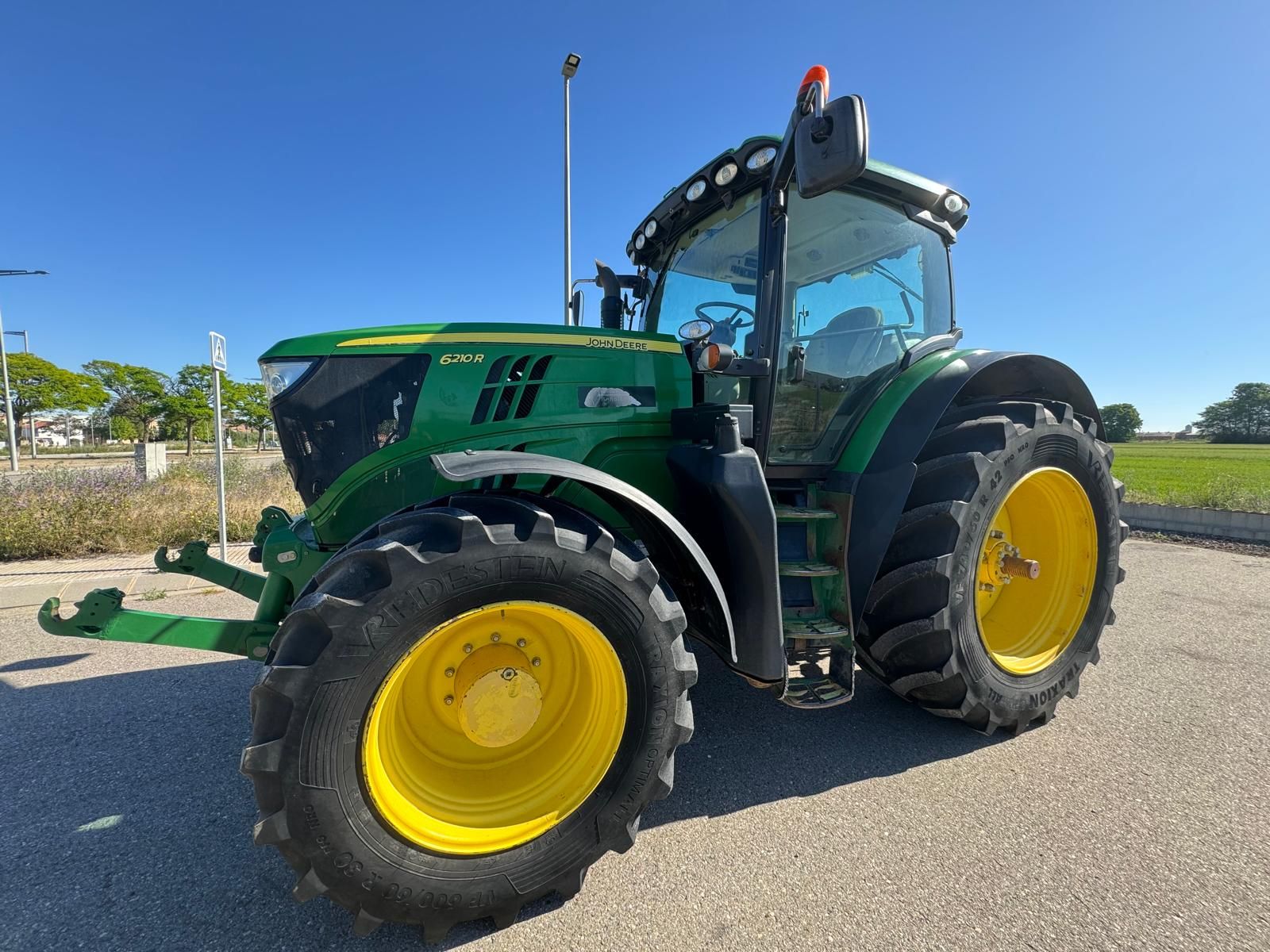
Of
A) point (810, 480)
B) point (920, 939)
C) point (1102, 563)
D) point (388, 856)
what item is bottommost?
point (920, 939)

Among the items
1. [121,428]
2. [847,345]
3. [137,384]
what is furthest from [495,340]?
[121,428]

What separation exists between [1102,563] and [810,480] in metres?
1.56

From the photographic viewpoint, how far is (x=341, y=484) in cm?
218

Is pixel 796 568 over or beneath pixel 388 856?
over

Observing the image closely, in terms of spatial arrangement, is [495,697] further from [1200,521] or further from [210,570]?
[1200,521]

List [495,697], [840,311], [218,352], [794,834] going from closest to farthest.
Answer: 1. [495,697]
2. [794,834]
3. [840,311]
4. [218,352]

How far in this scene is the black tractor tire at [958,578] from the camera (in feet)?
7.43


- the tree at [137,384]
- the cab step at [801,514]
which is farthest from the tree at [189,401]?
the cab step at [801,514]

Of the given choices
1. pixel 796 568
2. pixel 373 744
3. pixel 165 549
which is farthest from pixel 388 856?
pixel 165 549

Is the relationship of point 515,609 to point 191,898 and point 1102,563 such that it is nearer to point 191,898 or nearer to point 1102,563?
point 191,898

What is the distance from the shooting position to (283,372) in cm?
220

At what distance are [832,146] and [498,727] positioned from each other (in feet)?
6.65

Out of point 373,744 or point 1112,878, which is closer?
point 373,744

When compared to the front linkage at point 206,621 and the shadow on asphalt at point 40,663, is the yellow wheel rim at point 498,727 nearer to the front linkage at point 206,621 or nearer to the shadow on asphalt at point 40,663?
the front linkage at point 206,621
